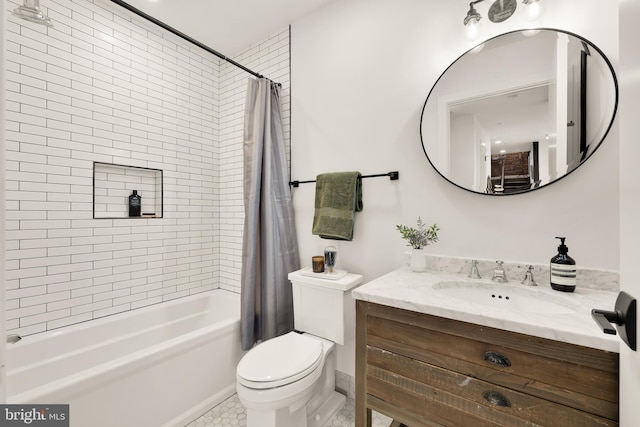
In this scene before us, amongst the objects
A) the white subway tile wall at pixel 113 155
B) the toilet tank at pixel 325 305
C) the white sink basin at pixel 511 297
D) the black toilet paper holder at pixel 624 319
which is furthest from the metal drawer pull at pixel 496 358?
the white subway tile wall at pixel 113 155

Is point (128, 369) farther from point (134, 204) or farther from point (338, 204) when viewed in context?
point (338, 204)

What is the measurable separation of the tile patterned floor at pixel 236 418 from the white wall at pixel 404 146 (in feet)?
0.80

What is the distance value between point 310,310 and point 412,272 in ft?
2.26

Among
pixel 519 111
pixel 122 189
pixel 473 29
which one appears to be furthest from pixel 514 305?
pixel 122 189

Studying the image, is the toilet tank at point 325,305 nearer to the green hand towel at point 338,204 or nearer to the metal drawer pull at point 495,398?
the green hand towel at point 338,204

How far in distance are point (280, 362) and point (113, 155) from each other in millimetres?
1940

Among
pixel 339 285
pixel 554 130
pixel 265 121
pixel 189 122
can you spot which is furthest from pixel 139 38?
pixel 554 130

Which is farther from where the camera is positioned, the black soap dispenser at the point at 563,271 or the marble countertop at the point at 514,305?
the black soap dispenser at the point at 563,271

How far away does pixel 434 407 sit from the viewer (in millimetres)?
996

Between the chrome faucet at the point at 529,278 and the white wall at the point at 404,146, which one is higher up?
the white wall at the point at 404,146

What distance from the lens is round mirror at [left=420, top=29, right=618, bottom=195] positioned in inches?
45.4

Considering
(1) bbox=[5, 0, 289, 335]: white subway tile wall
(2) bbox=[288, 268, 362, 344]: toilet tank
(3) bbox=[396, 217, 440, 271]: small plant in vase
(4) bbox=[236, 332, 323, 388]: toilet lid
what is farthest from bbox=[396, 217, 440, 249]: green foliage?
(1) bbox=[5, 0, 289, 335]: white subway tile wall

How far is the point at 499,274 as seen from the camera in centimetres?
126

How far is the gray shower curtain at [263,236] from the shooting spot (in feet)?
6.35
